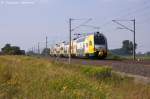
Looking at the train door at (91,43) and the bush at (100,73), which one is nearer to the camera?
the bush at (100,73)

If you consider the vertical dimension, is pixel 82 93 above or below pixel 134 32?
below

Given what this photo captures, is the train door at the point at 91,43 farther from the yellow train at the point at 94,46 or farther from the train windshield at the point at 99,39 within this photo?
the train windshield at the point at 99,39

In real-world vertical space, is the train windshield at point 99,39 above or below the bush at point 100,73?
above

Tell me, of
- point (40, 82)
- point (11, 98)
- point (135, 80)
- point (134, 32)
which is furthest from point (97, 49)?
point (11, 98)

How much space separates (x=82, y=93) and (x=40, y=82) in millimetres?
3188

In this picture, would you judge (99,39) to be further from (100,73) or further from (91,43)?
(100,73)

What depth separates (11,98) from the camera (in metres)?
12.3

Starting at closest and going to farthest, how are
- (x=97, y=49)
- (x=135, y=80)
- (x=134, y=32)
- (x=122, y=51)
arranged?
1. (x=135, y=80)
2. (x=97, y=49)
3. (x=134, y=32)
4. (x=122, y=51)

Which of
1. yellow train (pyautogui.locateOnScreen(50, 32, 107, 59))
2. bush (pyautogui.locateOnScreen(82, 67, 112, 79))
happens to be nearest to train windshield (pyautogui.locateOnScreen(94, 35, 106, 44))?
yellow train (pyautogui.locateOnScreen(50, 32, 107, 59))

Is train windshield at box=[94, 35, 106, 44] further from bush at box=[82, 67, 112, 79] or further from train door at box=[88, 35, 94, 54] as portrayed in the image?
bush at box=[82, 67, 112, 79]

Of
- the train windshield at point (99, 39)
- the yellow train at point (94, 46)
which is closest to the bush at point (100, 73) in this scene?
the yellow train at point (94, 46)

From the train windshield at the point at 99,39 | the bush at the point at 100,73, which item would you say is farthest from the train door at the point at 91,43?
the bush at the point at 100,73

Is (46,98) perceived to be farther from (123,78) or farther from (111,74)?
(111,74)

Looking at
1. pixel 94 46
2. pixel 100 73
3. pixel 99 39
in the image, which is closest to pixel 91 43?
pixel 94 46
